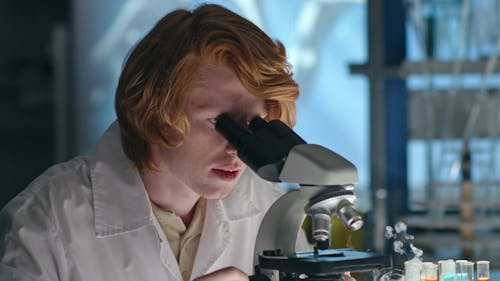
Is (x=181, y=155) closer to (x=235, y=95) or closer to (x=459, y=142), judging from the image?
(x=235, y=95)

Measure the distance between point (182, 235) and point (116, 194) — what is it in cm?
16

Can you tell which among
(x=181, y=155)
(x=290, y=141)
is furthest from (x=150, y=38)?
(x=290, y=141)

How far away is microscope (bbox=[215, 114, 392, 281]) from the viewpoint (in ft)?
3.87

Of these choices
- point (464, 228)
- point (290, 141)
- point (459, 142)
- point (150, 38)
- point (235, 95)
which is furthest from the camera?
point (459, 142)

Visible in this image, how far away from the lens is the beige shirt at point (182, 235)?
167 cm

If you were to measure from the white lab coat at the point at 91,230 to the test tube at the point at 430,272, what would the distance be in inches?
17.9

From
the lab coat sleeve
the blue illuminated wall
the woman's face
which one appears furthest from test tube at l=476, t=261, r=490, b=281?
the blue illuminated wall

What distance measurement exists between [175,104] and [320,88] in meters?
2.83

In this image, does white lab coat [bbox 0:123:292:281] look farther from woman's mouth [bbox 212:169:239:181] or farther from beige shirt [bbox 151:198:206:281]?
woman's mouth [bbox 212:169:239:181]

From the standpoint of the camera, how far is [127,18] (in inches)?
177

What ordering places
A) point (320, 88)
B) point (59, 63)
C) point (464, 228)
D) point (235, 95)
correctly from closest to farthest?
point (235, 95)
point (464, 228)
point (320, 88)
point (59, 63)

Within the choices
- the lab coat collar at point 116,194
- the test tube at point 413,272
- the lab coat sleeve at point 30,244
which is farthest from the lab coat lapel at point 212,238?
the test tube at point 413,272

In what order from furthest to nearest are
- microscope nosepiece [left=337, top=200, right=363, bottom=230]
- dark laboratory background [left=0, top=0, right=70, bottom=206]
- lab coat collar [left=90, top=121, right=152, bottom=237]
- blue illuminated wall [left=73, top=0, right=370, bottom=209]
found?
dark laboratory background [left=0, top=0, right=70, bottom=206], blue illuminated wall [left=73, top=0, right=370, bottom=209], lab coat collar [left=90, top=121, right=152, bottom=237], microscope nosepiece [left=337, top=200, right=363, bottom=230]

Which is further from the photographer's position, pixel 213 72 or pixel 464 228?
pixel 464 228
